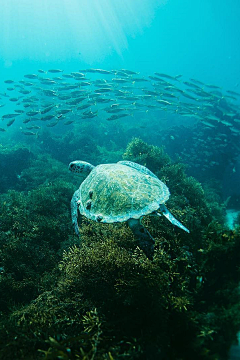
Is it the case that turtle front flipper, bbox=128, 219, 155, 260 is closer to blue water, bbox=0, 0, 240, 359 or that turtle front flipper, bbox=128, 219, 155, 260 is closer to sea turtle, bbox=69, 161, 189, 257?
sea turtle, bbox=69, 161, 189, 257

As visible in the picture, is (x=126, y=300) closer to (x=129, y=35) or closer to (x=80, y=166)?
(x=80, y=166)

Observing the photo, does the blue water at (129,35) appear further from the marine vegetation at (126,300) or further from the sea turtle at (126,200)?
the marine vegetation at (126,300)

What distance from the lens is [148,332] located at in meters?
2.00

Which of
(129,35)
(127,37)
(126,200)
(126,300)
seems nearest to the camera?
(126,300)

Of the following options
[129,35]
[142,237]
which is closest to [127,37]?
[129,35]

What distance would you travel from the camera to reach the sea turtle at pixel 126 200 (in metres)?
2.95

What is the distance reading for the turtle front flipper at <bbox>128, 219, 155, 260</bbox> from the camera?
301 centimetres

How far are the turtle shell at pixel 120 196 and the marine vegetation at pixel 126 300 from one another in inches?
23.2

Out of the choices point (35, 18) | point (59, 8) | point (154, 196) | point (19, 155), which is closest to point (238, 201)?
point (154, 196)

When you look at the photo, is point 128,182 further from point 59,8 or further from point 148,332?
point 59,8

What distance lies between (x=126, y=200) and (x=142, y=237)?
2.39 ft

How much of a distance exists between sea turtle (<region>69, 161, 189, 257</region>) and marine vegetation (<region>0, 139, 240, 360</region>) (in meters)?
0.45

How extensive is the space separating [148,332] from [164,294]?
47cm

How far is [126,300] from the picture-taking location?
2.22 m
